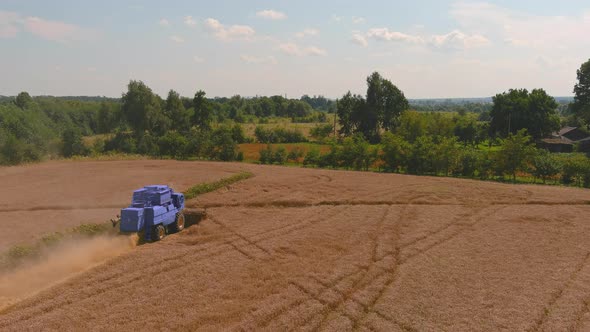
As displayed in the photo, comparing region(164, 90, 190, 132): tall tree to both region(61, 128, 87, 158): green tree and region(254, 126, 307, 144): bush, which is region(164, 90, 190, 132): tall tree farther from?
region(61, 128, 87, 158): green tree

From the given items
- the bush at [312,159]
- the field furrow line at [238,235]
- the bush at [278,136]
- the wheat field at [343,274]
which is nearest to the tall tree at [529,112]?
the bush at [278,136]

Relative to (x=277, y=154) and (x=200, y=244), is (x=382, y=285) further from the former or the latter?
(x=277, y=154)

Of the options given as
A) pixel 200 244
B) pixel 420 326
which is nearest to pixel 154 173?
pixel 200 244

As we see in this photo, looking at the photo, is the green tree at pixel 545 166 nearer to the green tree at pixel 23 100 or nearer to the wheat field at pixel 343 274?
the wheat field at pixel 343 274

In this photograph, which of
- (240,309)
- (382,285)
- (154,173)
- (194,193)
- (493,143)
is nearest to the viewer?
(240,309)

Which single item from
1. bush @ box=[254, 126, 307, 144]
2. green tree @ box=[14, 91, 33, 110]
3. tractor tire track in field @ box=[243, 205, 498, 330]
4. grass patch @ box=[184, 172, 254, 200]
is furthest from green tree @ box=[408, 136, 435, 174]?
green tree @ box=[14, 91, 33, 110]
